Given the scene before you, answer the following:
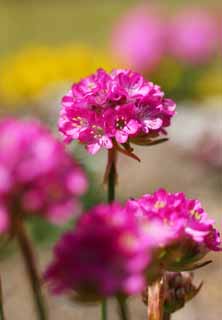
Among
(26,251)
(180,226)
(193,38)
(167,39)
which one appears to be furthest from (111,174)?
(167,39)

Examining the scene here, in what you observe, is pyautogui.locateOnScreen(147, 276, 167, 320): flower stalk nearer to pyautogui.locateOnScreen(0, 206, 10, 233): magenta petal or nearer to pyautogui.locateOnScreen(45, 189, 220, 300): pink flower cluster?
pyautogui.locateOnScreen(45, 189, 220, 300): pink flower cluster

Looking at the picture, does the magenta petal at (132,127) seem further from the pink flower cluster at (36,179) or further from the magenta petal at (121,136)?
the pink flower cluster at (36,179)

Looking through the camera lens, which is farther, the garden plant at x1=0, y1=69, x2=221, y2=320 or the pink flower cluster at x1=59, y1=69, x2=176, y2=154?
the pink flower cluster at x1=59, y1=69, x2=176, y2=154

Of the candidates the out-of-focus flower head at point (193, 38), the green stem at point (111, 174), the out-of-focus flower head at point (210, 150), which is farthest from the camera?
the out-of-focus flower head at point (193, 38)

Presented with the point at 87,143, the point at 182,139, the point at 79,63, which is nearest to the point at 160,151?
the point at 182,139

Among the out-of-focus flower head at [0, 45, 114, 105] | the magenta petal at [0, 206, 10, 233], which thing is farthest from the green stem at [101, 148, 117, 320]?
the out-of-focus flower head at [0, 45, 114, 105]

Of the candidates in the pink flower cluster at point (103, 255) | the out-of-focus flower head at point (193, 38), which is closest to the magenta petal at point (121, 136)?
the pink flower cluster at point (103, 255)

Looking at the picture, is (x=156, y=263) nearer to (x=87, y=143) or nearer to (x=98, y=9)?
(x=87, y=143)

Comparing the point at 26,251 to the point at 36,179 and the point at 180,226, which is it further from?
the point at 180,226
